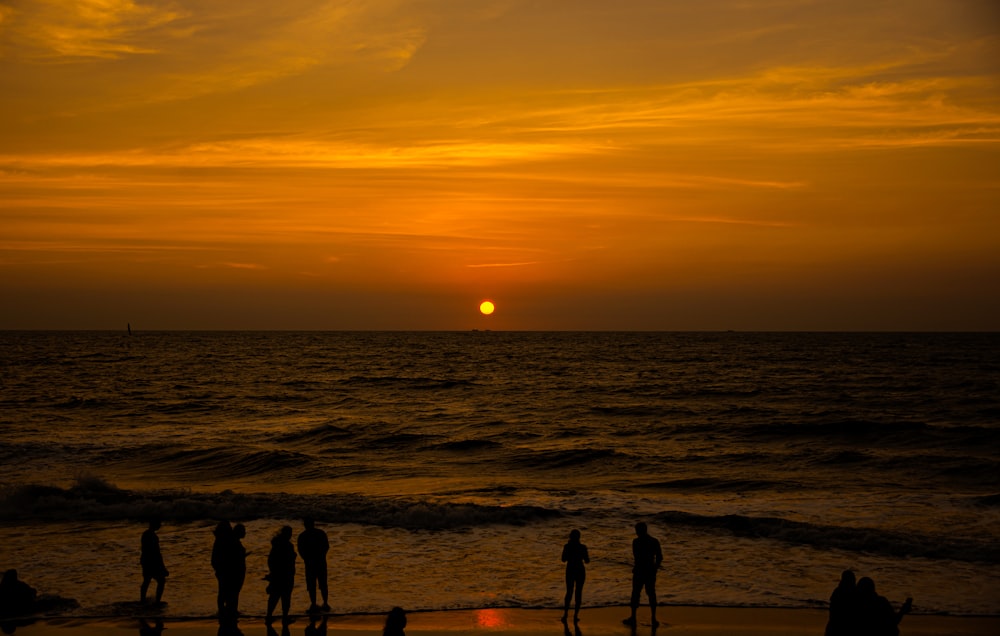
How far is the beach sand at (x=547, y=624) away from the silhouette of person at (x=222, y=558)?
42 centimetres

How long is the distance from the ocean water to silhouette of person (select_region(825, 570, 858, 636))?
12.6 feet

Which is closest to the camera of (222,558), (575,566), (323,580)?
(222,558)

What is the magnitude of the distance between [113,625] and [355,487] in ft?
45.2

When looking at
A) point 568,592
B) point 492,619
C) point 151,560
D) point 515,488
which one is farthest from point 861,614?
point 515,488

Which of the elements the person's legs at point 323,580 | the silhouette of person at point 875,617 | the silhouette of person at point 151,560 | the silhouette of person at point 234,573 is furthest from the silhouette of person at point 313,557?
the silhouette of person at point 875,617

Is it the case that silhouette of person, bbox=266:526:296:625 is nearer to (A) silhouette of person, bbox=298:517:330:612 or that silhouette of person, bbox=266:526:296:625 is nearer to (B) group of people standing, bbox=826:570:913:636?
(A) silhouette of person, bbox=298:517:330:612

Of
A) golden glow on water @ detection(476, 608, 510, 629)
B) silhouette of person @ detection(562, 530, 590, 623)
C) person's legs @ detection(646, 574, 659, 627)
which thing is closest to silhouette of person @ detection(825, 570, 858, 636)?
person's legs @ detection(646, 574, 659, 627)

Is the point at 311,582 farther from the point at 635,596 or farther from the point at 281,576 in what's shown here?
the point at 635,596

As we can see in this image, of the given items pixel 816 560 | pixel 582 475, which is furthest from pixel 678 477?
pixel 816 560

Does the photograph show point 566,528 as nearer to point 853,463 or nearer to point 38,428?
point 853,463

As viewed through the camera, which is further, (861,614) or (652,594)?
(652,594)

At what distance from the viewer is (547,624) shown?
13.2 metres

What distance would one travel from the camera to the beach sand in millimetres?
12750

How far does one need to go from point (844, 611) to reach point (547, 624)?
4.33 metres
